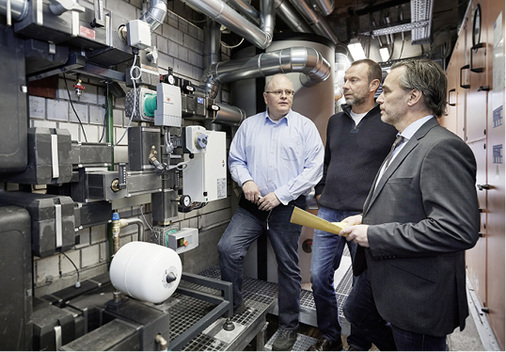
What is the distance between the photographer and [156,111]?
1.67 metres

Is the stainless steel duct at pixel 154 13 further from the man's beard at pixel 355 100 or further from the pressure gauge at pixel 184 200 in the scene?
the man's beard at pixel 355 100

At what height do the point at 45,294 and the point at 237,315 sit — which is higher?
the point at 45,294

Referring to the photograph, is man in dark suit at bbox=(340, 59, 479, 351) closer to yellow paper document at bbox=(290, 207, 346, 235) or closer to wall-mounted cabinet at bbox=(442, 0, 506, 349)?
yellow paper document at bbox=(290, 207, 346, 235)

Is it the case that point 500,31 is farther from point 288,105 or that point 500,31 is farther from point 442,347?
point 442,347

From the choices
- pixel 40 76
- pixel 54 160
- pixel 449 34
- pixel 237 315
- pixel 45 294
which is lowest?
pixel 237 315

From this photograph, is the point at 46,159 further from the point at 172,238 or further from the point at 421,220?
the point at 421,220

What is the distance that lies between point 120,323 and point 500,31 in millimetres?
2294

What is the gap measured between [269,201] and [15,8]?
1483 mm

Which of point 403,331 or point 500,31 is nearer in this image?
point 403,331

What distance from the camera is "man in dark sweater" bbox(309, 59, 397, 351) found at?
180cm

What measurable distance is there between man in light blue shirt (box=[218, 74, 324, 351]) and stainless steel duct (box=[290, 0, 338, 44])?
3.41 feet

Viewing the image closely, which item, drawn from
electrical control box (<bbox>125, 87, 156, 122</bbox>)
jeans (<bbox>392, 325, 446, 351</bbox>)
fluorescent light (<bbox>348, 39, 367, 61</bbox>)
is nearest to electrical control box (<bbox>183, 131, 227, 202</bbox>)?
electrical control box (<bbox>125, 87, 156, 122</bbox>)

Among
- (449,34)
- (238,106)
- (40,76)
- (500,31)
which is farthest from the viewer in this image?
(449,34)

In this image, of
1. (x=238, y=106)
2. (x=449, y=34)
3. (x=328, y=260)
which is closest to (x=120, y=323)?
(x=328, y=260)
